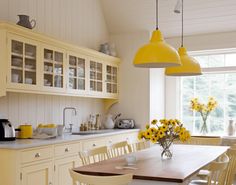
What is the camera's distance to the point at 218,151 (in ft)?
13.7

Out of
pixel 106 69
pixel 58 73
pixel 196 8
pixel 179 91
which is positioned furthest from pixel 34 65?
pixel 179 91

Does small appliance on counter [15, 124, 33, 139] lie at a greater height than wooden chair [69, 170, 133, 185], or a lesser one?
greater

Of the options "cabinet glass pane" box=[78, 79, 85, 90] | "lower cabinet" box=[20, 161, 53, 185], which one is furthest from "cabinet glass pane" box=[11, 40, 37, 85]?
"cabinet glass pane" box=[78, 79, 85, 90]

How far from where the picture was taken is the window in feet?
21.3

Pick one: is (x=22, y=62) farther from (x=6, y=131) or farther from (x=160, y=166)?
(x=160, y=166)

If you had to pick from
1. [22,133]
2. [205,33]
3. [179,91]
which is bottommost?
[22,133]

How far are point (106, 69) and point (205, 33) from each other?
1.84m

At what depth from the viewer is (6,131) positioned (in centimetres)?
402

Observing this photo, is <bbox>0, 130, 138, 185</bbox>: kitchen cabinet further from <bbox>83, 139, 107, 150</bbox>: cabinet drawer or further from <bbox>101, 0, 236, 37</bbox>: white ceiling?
<bbox>101, 0, 236, 37</bbox>: white ceiling

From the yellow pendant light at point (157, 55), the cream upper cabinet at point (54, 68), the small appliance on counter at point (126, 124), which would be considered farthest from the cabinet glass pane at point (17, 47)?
the small appliance on counter at point (126, 124)

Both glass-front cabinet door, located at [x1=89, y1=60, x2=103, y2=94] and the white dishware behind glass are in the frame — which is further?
glass-front cabinet door, located at [x1=89, y1=60, x2=103, y2=94]

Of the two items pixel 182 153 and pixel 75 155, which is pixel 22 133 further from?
pixel 182 153

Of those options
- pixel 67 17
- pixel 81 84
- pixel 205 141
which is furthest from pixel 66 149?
pixel 67 17

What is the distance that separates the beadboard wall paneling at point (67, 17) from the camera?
458 centimetres
